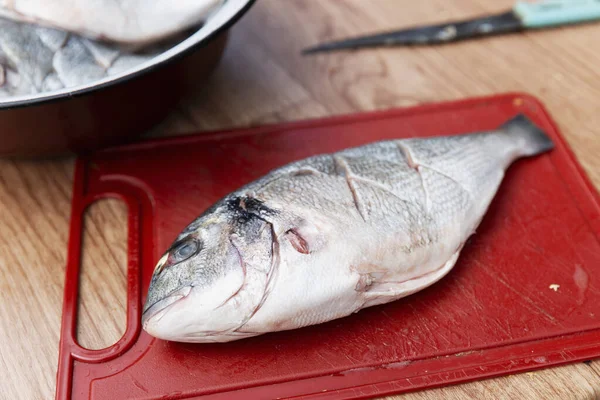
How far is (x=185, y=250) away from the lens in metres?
1.17

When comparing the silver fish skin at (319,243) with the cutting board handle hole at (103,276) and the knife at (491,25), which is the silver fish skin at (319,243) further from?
the knife at (491,25)

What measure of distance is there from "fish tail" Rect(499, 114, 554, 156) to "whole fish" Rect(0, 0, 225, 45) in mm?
791

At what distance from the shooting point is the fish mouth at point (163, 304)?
1116 mm

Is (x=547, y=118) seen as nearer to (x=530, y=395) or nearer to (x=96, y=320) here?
(x=530, y=395)

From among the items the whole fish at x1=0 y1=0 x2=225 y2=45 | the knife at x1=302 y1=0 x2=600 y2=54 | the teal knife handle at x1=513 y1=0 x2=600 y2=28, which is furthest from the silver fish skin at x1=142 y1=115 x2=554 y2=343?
the teal knife handle at x1=513 y1=0 x2=600 y2=28

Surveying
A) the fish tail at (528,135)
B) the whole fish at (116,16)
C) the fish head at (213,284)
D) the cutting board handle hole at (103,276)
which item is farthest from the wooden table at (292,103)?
the whole fish at (116,16)

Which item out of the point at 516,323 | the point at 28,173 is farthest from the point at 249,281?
the point at 28,173

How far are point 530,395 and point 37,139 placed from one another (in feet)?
3.84

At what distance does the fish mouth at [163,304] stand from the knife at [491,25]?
106cm

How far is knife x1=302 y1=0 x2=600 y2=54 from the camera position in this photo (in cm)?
195

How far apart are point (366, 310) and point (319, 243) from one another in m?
0.21

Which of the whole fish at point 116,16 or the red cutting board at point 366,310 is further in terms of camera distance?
the whole fish at point 116,16

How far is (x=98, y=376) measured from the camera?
1.21 metres

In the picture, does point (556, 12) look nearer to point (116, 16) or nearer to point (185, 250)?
point (116, 16)
